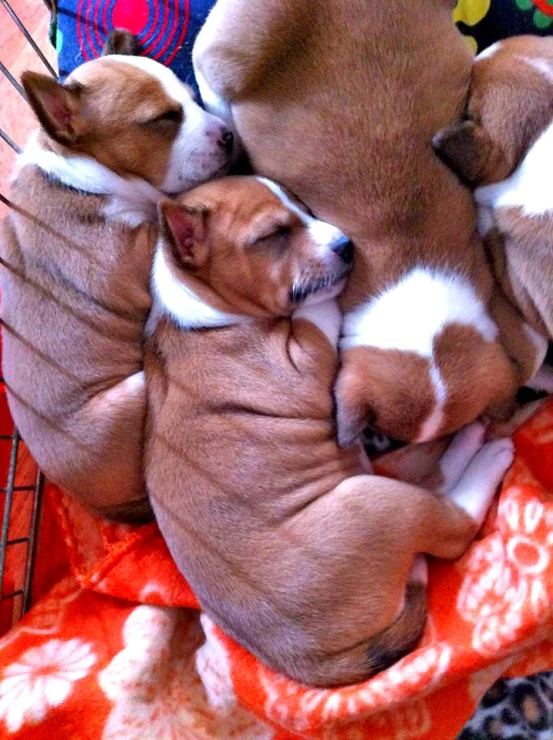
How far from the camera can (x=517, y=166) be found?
229 centimetres

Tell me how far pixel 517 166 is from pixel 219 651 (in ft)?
5.98

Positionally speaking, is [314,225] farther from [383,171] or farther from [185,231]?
[185,231]

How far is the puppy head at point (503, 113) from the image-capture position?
2193 millimetres

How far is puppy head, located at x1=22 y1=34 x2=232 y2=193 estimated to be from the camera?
2.34 meters

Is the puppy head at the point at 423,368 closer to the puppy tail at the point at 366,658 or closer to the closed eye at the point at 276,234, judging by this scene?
the closed eye at the point at 276,234

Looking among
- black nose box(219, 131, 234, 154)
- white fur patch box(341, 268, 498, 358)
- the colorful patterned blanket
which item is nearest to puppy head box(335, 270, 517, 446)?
white fur patch box(341, 268, 498, 358)

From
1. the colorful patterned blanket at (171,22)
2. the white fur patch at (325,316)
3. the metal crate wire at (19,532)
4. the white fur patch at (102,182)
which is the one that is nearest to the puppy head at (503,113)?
the colorful patterned blanket at (171,22)

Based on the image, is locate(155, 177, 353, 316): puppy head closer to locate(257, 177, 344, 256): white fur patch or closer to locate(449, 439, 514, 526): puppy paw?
locate(257, 177, 344, 256): white fur patch

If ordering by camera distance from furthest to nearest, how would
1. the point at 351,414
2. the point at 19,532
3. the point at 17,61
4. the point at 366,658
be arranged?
the point at 17,61
the point at 19,532
the point at 351,414
the point at 366,658

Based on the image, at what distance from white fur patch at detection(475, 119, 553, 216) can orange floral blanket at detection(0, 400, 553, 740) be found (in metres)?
0.70

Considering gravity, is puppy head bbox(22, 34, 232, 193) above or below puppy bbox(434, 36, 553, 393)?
above

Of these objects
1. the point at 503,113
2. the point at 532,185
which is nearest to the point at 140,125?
the point at 503,113

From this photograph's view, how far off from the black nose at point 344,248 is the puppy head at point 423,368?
6.8 inches

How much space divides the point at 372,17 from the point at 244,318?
968mm
